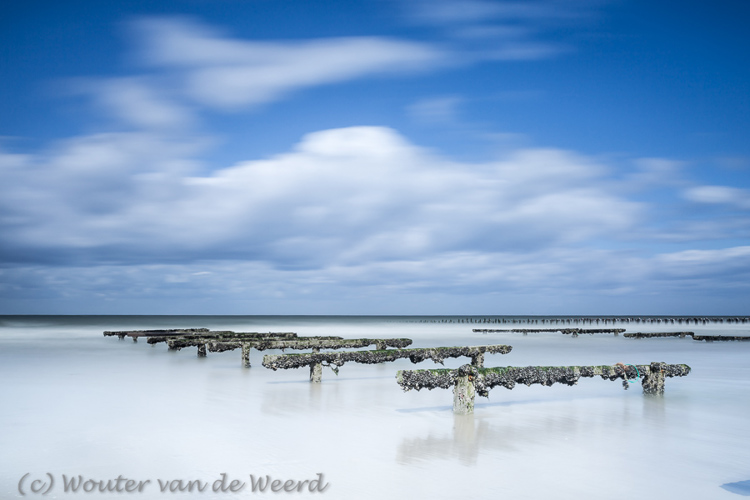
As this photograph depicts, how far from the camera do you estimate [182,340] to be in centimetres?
3381

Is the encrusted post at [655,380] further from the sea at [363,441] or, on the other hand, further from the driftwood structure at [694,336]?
the driftwood structure at [694,336]

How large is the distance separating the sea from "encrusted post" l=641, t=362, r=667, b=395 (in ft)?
1.58

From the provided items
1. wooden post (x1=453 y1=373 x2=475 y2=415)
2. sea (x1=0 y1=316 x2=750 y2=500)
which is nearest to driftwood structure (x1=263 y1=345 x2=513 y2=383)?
sea (x1=0 y1=316 x2=750 y2=500)

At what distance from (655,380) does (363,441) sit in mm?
10757

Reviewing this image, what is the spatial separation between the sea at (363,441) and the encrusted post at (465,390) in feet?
1.04

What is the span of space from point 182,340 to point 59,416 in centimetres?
1965

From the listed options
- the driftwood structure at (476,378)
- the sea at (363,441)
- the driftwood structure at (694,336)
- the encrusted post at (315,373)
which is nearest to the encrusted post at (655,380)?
the sea at (363,441)

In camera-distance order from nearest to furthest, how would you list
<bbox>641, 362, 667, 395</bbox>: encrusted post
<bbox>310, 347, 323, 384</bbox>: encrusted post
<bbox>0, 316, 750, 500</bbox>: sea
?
<bbox>0, 316, 750, 500</bbox>: sea < <bbox>641, 362, 667, 395</bbox>: encrusted post < <bbox>310, 347, 323, 384</bbox>: encrusted post

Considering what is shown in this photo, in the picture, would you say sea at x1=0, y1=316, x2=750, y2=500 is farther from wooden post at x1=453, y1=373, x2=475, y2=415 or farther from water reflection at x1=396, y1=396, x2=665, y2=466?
wooden post at x1=453, y1=373, x2=475, y2=415

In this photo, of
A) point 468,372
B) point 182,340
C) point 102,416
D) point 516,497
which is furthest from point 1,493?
point 182,340

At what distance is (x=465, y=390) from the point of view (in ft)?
46.8

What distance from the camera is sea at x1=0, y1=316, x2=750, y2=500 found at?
8828mm

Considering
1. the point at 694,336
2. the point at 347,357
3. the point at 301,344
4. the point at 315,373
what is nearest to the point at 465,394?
the point at 347,357

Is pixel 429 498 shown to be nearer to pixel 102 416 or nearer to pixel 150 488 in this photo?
pixel 150 488
